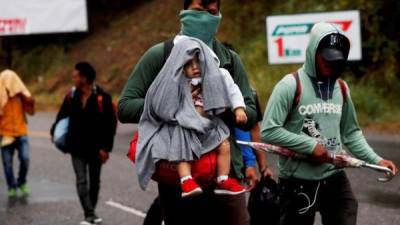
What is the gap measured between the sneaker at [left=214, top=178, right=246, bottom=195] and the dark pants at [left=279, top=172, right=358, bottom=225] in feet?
3.50

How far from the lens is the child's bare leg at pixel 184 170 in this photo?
429 cm

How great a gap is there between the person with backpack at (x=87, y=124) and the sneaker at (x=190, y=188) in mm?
5104

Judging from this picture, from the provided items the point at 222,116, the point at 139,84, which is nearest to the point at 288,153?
the point at 222,116

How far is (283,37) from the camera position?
19.1 meters

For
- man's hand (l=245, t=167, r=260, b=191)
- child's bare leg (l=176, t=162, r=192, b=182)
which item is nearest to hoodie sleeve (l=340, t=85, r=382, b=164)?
man's hand (l=245, t=167, r=260, b=191)

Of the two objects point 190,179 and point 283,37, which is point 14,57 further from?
point 190,179

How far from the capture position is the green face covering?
452cm

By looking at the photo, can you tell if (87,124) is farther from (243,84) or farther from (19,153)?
(243,84)

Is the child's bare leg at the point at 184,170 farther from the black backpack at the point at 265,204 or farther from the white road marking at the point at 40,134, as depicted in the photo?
the white road marking at the point at 40,134

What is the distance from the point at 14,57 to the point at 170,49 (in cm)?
3234

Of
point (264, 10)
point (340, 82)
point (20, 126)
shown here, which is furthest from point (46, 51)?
point (340, 82)

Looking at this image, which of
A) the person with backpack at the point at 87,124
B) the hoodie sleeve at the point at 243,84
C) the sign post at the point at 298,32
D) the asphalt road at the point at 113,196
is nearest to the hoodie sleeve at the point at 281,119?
the hoodie sleeve at the point at 243,84

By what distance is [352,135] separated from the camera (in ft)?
18.4

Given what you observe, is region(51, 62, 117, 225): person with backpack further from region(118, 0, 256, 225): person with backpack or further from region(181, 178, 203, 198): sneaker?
region(181, 178, 203, 198): sneaker
